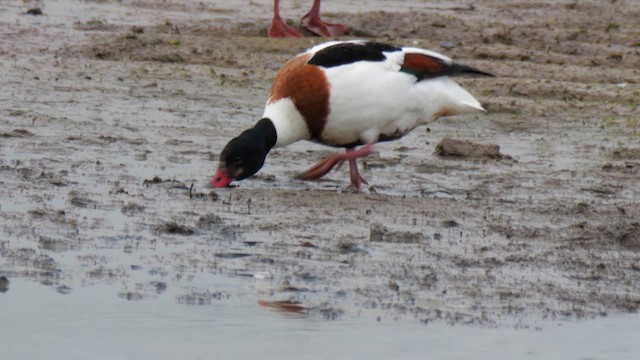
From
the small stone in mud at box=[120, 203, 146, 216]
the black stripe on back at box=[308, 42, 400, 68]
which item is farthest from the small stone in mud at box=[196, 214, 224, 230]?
the black stripe on back at box=[308, 42, 400, 68]

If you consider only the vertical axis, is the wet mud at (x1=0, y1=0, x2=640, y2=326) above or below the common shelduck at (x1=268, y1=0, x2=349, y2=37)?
below

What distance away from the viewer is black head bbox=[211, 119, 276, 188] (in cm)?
817

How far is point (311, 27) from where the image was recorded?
48.7 ft

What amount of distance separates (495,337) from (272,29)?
8686 millimetres

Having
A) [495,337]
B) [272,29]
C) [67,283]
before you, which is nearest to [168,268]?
[67,283]

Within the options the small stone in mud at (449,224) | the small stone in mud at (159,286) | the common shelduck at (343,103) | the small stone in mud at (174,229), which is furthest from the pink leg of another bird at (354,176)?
the small stone in mud at (159,286)

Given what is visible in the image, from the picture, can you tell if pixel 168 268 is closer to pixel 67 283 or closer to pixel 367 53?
pixel 67 283

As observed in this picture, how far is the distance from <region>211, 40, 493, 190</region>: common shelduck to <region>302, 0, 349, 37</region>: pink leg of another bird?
5899 mm

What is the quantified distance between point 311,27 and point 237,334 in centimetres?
931

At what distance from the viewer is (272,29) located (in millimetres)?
14289

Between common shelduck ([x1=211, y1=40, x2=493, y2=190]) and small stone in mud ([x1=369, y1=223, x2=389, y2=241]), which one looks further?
common shelduck ([x1=211, y1=40, x2=493, y2=190])

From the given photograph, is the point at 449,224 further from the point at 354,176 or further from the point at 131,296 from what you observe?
the point at 131,296

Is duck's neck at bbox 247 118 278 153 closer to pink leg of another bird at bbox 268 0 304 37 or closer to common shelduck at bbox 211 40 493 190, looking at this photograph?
common shelduck at bbox 211 40 493 190

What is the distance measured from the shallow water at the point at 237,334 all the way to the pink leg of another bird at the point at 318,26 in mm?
8751
